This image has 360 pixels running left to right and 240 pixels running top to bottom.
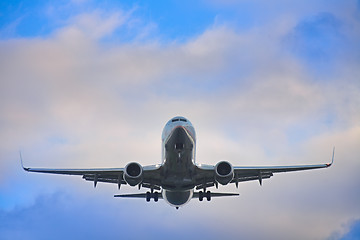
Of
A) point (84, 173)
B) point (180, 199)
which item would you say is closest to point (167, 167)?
point (180, 199)

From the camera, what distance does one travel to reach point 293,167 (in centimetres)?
4425

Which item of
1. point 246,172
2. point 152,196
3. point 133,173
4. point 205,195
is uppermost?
point 246,172

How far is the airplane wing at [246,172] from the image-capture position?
138 feet

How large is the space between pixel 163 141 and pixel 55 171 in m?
8.68

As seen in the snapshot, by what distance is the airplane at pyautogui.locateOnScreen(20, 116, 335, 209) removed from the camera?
3922 centimetres

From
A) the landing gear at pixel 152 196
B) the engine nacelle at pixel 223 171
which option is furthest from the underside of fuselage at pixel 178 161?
the landing gear at pixel 152 196

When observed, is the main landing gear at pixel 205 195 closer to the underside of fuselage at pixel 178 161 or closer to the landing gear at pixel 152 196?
the landing gear at pixel 152 196

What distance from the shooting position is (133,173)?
132 feet

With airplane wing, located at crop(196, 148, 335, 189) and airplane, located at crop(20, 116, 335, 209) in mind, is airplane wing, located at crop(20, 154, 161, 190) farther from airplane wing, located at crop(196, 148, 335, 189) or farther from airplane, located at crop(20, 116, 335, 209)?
airplane wing, located at crop(196, 148, 335, 189)

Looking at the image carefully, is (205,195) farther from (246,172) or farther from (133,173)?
(133,173)

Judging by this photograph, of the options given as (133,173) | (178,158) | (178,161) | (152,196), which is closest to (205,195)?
(152,196)

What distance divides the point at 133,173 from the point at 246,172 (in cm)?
917

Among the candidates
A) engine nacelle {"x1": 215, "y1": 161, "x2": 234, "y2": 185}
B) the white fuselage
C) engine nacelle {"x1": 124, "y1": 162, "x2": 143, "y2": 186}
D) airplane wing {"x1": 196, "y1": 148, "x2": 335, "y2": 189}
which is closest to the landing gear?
the white fuselage

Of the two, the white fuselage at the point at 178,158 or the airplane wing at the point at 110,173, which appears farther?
the airplane wing at the point at 110,173
